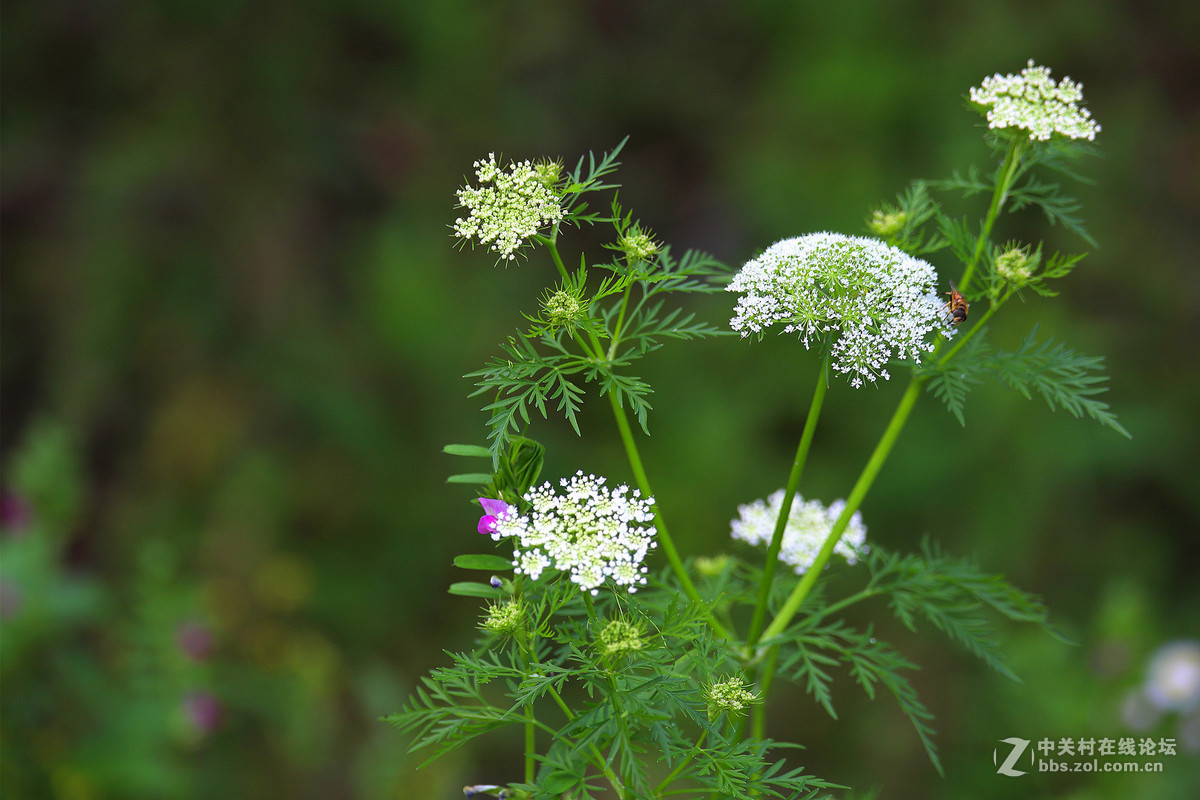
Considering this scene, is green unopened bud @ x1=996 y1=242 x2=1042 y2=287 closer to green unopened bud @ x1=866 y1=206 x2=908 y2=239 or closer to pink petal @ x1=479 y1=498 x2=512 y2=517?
green unopened bud @ x1=866 y1=206 x2=908 y2=239

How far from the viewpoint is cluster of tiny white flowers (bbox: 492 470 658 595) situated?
1337 mm

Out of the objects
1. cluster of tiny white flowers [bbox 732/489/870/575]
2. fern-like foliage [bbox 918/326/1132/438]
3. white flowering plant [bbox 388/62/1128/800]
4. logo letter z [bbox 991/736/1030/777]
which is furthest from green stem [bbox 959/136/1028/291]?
logo letter z [bbox 991/736/1030/777]

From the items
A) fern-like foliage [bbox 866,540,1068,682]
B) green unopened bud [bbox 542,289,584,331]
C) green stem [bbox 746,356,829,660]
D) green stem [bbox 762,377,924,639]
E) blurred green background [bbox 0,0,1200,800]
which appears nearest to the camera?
green unopened bud [bbox 542,289,584,331]

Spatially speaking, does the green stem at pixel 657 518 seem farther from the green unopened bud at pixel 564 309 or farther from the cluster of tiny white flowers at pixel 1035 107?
the cluster of tiny white flowers at pixel 1035 107

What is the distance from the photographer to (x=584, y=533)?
1370mm

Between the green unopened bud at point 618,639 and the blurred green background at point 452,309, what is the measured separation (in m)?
3.25

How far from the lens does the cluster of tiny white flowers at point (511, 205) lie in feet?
4.88

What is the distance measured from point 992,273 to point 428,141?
5079mm

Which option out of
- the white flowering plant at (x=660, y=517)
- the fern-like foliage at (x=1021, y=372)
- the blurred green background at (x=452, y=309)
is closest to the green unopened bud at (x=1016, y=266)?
the white flowering plant at (x=660, y=517)

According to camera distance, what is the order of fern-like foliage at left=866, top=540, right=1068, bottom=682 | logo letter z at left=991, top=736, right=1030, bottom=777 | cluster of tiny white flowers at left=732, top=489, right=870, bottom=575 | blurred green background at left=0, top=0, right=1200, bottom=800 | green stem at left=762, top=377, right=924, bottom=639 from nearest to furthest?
1. green stem at left=762, top=377, right=924, bottom=639
2. fern-like foliage at left=866, top=540, right=1068, bottom=682
3. cluster of tiny white flowers at left=732, top=489, right=870, bottom=575
4. logo letter z at left=991, top=736, right=1030, bottom=777
5. blurred green background at left=0, top=0, right=1200, bottom=800

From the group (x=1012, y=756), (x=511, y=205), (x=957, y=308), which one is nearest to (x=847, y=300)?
(x=957, y=308)

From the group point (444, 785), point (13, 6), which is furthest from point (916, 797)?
point (13, 6)

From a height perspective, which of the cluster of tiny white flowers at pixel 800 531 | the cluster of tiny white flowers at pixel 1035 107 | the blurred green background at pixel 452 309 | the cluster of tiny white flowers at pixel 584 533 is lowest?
the cluster of tiny white flowers at pixel 584 533

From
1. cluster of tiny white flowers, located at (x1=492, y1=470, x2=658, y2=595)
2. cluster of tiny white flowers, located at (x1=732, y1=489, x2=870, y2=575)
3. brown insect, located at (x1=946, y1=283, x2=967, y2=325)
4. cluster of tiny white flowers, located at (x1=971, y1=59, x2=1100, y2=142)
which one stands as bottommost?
cluster of tiny white flowers, located at (x1=492, y1=470, x2=658, y2=595)
